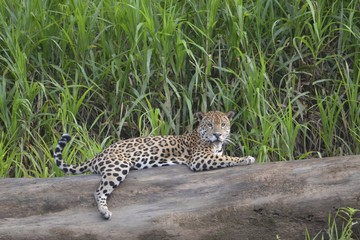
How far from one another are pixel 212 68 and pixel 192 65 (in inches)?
7.6

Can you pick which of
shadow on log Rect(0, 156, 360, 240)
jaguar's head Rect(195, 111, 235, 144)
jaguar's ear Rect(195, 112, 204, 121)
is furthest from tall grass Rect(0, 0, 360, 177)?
shadow on log Rect(0, 156, 360, 240)

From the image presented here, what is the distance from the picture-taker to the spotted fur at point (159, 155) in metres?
6.08

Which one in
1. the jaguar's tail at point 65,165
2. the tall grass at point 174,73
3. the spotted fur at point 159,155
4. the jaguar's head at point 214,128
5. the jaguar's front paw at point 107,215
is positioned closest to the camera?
the jaguar's front paw at point 107,215

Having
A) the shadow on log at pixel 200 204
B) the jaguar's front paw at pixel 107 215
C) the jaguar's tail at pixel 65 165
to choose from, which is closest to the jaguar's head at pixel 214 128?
the shadow on log at pixel 200 204

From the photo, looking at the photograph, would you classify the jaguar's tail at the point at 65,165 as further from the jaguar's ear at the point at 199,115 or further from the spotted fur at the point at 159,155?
the jaguar's ear at the point at 199,115

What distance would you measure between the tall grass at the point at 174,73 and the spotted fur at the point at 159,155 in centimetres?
84

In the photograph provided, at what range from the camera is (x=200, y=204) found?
5.70 m

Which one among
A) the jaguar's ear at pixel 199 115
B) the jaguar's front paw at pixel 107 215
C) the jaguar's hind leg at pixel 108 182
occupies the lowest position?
the jaguar's front paw at pixel 107 215

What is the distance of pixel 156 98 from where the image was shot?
8203mm

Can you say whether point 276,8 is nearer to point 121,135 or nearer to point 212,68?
point 212,68

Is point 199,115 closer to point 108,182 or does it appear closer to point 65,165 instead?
point 65,165

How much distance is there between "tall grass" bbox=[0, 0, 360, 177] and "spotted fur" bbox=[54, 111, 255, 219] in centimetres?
84

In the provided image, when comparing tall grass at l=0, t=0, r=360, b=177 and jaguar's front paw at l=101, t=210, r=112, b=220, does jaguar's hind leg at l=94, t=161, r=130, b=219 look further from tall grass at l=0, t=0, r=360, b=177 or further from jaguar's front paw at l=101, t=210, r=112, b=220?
tall grass at l=0, t=0, r=360, b=177

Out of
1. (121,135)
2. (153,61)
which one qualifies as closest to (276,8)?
(153,61)
